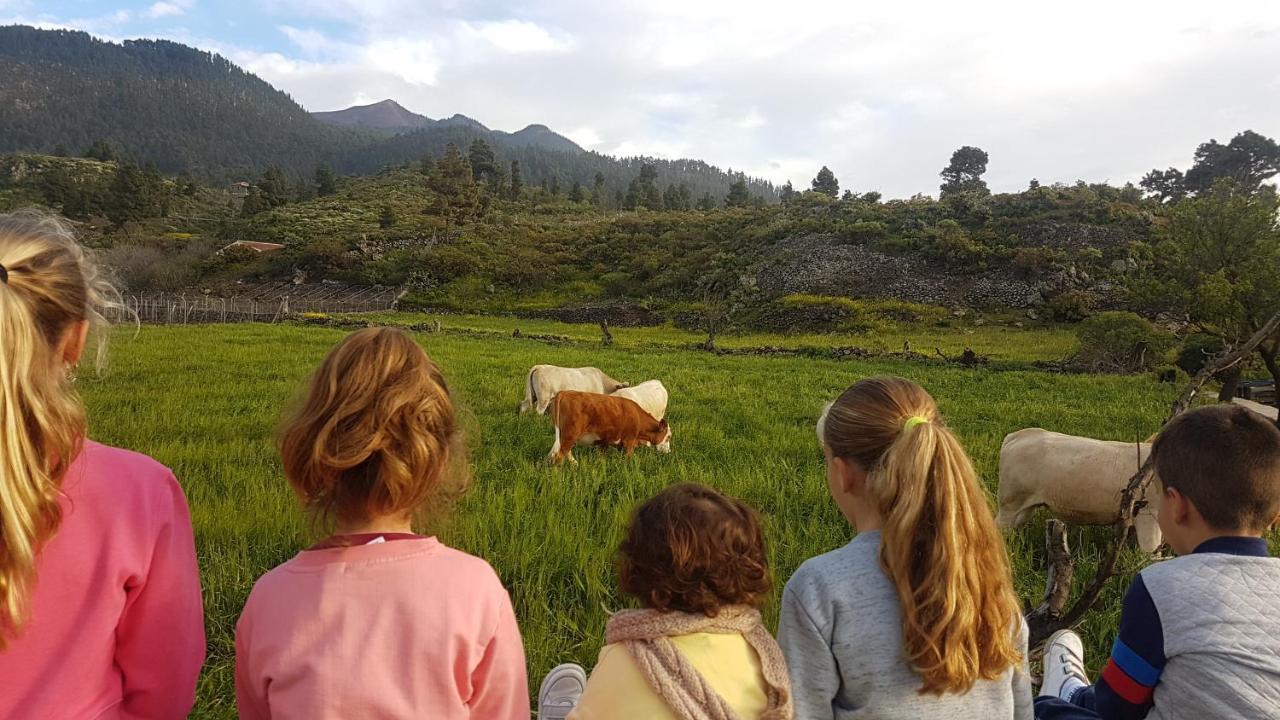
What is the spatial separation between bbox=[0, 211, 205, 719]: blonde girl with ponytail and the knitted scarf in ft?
4.02

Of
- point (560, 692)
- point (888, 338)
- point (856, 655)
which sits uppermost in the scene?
point (856, 655)

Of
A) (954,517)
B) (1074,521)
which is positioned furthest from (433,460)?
(1074,521)

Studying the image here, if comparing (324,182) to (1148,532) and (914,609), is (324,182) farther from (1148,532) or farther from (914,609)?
(914,609)

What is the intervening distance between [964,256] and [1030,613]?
40.0m

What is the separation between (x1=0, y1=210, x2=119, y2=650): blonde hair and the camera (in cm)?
145

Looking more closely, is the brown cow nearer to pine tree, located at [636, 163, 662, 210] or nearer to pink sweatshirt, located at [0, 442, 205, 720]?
pink sweatshirt, located at [0, 442, 205, 720]

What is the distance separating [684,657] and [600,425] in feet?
19.4

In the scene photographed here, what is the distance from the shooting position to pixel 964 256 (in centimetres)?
3944

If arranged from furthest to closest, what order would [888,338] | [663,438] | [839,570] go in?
[888,338], [663,438], [839,570]

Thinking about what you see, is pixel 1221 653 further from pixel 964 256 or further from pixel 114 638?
pixel 964 256

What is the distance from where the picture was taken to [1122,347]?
63.6 ft

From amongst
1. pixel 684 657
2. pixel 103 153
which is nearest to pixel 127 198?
pixel 103 153

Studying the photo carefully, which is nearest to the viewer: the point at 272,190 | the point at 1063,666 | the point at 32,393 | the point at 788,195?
the point at 32,393

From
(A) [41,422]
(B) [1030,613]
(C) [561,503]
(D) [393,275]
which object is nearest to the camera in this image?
(A) [41,422]
